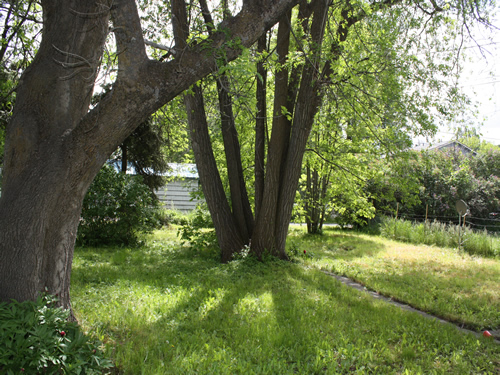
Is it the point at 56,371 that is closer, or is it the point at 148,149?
the point at 56,371

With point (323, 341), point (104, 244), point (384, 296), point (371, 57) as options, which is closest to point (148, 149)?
point (104, 244)

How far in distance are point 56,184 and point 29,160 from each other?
319 mm

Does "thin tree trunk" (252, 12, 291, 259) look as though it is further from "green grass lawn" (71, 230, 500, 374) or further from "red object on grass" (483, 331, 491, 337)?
"red object on grass" (483, 331, 491, 337)

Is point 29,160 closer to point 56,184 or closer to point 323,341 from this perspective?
point 56,184

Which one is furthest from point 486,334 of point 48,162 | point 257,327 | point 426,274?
point 48,162

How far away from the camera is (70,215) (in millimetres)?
3182

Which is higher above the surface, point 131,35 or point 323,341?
point 131,35

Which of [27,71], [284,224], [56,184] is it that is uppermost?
[27,71]

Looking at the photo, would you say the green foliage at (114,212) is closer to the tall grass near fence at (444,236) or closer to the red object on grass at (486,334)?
the red object on grass at (486,334)

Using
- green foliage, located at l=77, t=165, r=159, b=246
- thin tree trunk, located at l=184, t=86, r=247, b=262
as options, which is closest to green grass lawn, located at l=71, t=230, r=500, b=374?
thin tree trunk, located at l=184, t=86, r=247, b=262

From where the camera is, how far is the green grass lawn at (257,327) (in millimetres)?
3297

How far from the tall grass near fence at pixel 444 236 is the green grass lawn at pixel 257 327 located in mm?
5381

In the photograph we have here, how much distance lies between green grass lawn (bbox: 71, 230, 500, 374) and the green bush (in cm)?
32

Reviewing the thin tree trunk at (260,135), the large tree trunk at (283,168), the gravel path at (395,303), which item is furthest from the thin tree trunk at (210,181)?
the gravel path at (395,303)
